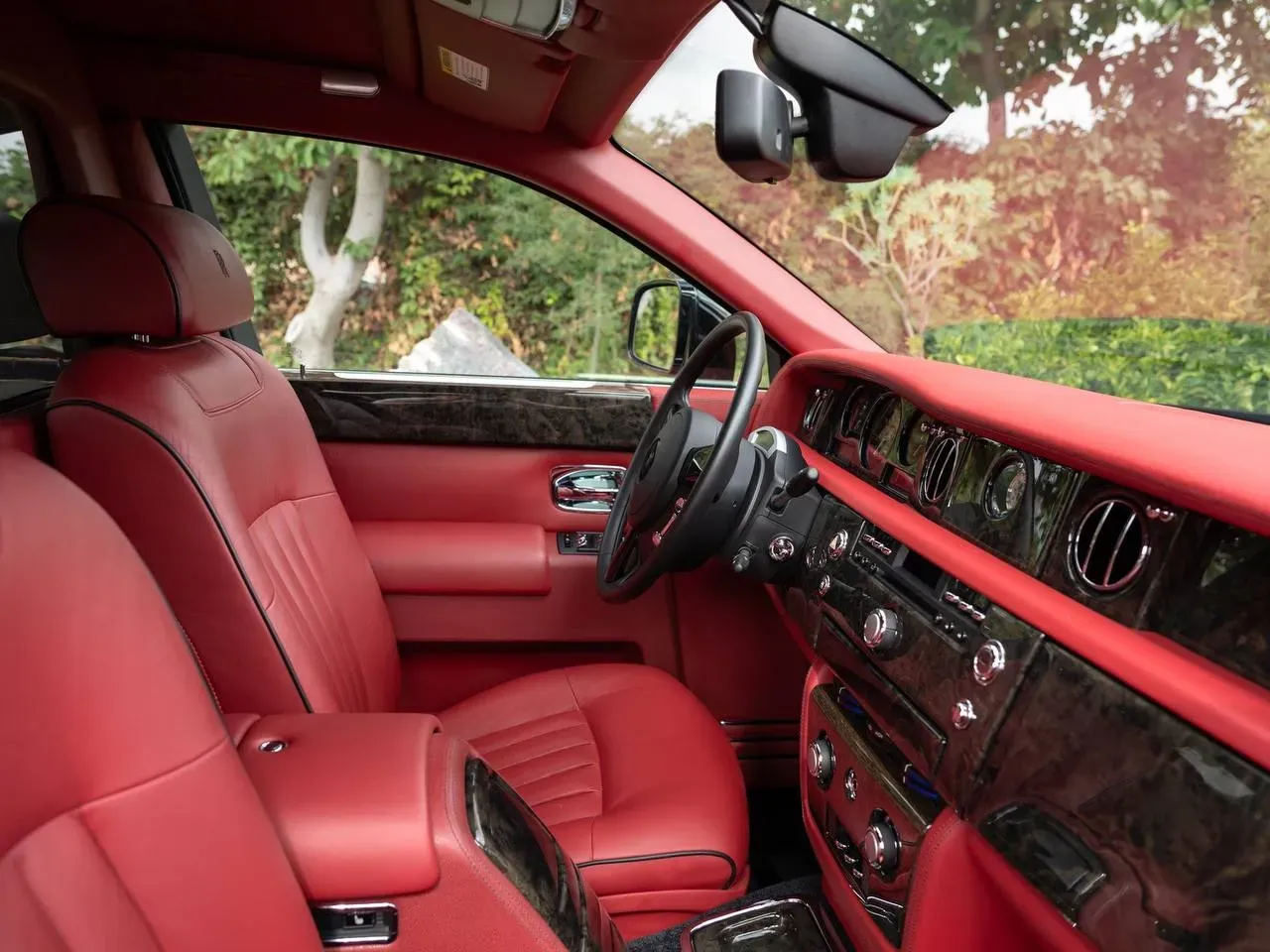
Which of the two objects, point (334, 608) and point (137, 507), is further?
point (334, 608)

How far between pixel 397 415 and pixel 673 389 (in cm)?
64

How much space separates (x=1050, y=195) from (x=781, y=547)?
2014mm

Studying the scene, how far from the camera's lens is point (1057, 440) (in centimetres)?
97

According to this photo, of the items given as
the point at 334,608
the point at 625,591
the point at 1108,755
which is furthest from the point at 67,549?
the point at 625,591

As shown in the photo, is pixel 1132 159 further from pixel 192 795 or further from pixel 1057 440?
pixel 192 795

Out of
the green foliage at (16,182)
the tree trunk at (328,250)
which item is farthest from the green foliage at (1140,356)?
the tree trunk at (328,250)

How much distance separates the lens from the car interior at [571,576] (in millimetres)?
738

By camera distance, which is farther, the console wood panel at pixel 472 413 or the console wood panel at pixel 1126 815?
the console wood panel at pixel 472 413

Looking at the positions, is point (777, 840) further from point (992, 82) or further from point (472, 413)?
point (992, 82)

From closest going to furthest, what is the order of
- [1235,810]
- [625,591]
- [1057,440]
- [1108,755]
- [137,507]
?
[1235,810]
[1108,755]
[1057,440]
[137,507]
[625,591]

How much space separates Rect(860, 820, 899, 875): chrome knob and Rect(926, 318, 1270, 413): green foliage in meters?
0.80

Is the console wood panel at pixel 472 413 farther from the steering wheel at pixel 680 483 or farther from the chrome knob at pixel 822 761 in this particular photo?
the chrome knob at pixel 822 761

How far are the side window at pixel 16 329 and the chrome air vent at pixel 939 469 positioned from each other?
1240 millimetres

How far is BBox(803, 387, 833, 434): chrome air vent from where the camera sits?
1.73 m
